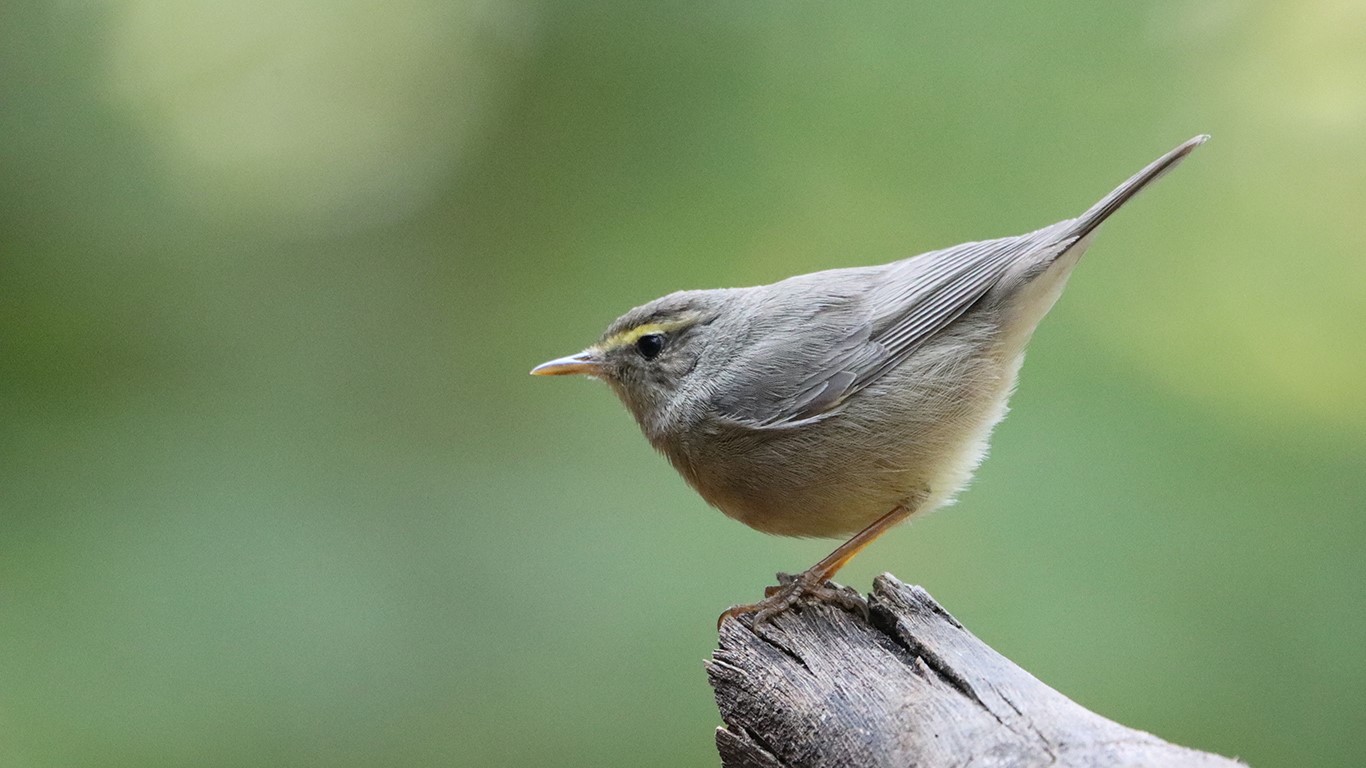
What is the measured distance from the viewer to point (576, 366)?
13.2 feet

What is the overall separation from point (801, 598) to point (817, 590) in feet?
0.18

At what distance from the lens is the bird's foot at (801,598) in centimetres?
321

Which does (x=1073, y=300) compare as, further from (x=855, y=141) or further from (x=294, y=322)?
(x=294, y=322)

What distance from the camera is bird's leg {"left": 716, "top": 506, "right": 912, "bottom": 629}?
10.6 ft

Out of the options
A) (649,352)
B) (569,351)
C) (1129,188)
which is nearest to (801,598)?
(649,352)

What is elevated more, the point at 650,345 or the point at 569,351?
the point at 569,351

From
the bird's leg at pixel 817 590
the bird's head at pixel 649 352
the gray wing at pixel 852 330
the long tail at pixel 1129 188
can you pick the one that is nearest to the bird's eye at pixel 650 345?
the bird's head at pixel 649 352

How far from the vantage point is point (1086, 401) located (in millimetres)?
4855

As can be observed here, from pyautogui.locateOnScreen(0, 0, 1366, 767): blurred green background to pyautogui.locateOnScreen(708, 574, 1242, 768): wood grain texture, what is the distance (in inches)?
68.3

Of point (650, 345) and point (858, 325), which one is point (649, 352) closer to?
point (650, 345)

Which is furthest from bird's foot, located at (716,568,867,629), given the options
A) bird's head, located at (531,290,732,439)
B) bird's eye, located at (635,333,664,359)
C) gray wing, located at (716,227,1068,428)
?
bird's eye, located at (635,333,664,359)

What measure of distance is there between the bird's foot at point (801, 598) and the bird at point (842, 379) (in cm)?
1

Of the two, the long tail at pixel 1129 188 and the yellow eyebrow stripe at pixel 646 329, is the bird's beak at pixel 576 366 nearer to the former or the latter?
the yellow eyebrow stripe at pixel 646 329

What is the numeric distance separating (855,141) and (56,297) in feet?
12.8
